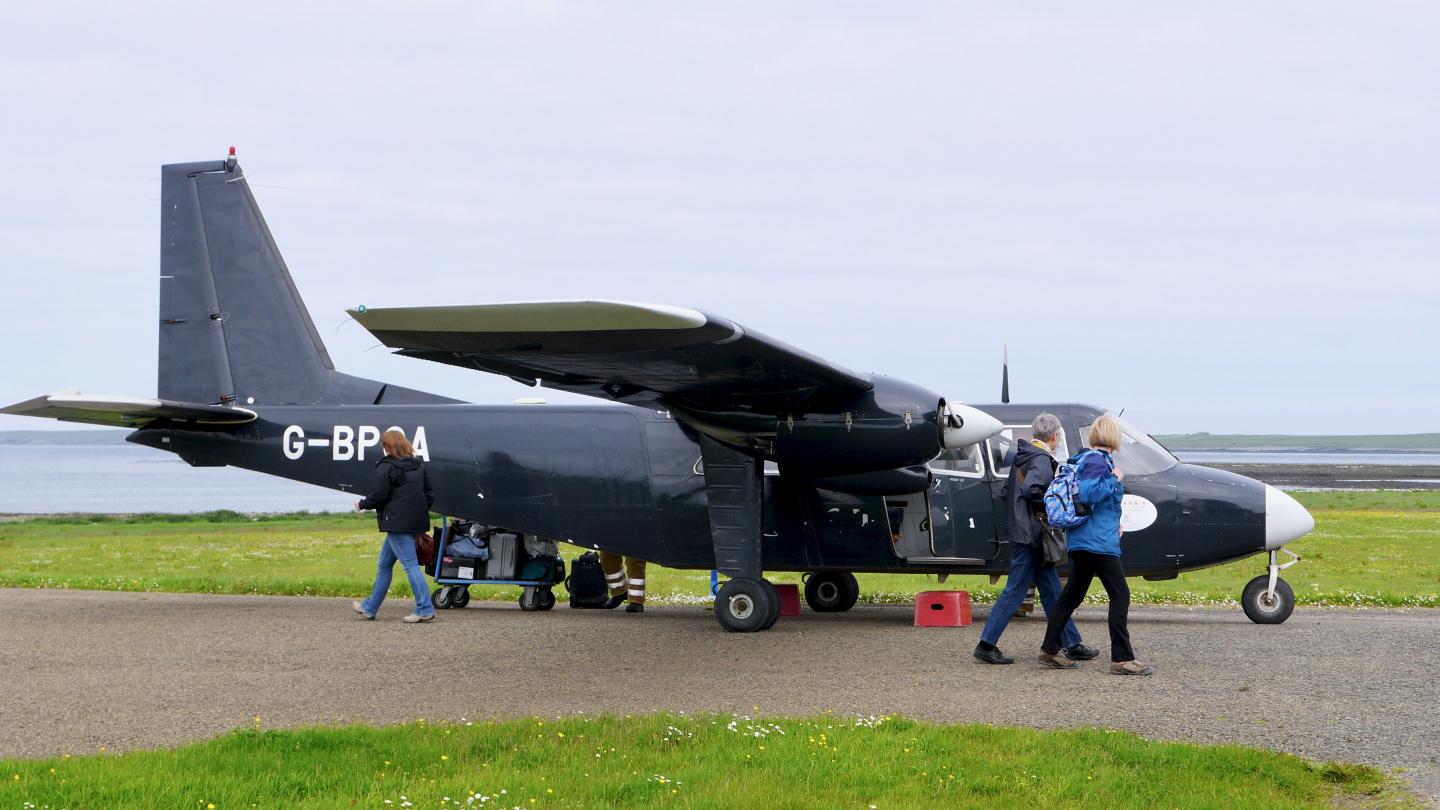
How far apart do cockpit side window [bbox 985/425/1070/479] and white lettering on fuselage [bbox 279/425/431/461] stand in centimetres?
635

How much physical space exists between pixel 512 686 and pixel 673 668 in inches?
54.5

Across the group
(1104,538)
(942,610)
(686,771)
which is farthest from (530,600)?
(686,771)

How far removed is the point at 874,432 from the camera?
10078 millimetres

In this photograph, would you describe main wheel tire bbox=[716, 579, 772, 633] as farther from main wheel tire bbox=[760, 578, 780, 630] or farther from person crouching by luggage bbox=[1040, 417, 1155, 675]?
person crouching by luggage bbox=[1040, 417, 1155, 675]

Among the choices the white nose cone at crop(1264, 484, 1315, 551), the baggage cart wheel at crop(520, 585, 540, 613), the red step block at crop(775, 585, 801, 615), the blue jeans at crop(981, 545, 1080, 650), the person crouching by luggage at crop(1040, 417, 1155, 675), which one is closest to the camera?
the person crouching by luggage at crop(1040, 417, 1155, 675)

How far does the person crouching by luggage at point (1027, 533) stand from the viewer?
28.0 ft

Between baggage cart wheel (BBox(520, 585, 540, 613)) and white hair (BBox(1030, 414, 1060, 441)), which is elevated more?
white hair (BBox(1030, 414, 1060, 441))

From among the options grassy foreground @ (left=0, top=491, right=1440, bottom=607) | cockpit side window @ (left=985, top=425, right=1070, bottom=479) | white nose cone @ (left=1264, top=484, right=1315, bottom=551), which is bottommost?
grassy foreground @ (left=0, top=491, right=1440, bottom=607)

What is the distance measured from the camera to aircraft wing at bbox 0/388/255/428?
34.6ft

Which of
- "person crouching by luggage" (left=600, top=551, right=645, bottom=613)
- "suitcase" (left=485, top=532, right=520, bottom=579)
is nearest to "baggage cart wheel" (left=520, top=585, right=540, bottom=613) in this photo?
"suitcase" (left=485, top=532, right=520, bottom=579)

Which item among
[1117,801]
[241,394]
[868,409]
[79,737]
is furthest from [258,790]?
[241,394]

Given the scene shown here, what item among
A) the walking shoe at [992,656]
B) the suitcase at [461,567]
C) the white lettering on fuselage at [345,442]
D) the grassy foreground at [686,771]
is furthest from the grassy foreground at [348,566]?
the grassy foreground at [686,771]

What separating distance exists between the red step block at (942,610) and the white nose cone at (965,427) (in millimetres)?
2059

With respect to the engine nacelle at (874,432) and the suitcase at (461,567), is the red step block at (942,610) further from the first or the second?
the suitcase at (461,567)
